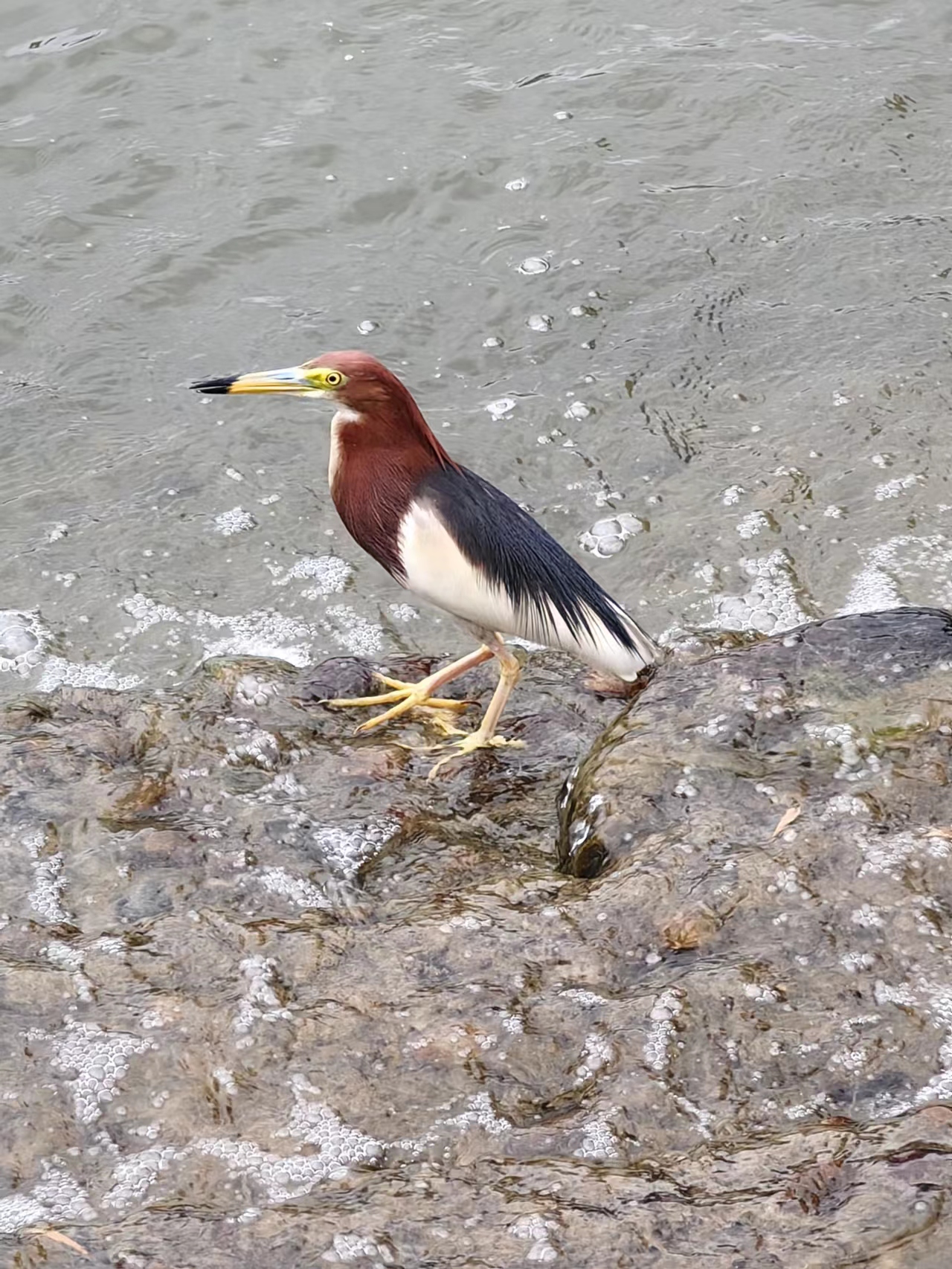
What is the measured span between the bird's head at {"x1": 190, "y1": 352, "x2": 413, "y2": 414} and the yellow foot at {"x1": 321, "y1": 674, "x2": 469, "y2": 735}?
860 millimetres

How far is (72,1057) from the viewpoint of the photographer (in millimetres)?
2623

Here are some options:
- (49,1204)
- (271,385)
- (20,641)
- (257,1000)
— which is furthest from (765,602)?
(49,1204)

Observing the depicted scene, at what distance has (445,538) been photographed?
4.25 metres

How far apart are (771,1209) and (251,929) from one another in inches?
50.1

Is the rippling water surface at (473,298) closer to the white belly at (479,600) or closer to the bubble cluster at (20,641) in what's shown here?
the bubble cluster at (20,641)

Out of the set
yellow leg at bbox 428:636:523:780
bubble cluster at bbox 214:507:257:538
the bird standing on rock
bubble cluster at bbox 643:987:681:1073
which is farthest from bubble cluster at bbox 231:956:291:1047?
bubble cluster at bbox 214:507:257:538

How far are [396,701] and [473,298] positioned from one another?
303cm

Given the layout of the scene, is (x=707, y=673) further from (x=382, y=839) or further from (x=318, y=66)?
(x=318, y=66)

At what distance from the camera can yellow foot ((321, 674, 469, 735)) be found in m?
4.30

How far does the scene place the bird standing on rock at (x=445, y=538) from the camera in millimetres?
4207

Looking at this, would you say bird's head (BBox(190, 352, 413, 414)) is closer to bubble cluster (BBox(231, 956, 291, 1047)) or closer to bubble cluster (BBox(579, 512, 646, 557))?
bubble cluster (BBox(579, 512, 646, 557))

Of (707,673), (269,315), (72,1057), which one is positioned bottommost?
(269,315)

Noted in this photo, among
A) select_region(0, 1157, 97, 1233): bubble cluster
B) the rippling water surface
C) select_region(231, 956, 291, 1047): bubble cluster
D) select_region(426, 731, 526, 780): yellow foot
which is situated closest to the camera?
select_region(0, 1157, 97, 1233): bubble cluster

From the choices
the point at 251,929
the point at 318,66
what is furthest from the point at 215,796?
the point at 318,66
